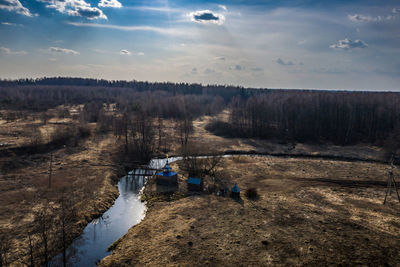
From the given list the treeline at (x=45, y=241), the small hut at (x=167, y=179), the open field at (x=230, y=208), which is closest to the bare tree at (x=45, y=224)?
the treeline at (x=45, y=241)

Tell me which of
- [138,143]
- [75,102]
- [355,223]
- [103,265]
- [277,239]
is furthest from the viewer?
[75,102]

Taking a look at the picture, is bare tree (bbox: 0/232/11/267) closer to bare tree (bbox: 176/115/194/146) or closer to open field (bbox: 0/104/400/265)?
open field (bbox: 0/104/400/265)

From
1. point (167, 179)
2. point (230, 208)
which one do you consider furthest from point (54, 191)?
point (230, 208)

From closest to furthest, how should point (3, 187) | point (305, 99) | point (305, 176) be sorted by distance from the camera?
1. point (3, 187)
2. point (305, 176)
3. point (305, 99)

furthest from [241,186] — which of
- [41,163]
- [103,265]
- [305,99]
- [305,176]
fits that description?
[305,99]

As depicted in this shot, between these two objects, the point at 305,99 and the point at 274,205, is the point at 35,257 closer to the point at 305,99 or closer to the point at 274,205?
the point at 274,205

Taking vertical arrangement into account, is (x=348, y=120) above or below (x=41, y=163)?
above

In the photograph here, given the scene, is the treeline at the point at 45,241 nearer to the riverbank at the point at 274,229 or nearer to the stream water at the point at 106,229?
the stream water at the point at 106,229
